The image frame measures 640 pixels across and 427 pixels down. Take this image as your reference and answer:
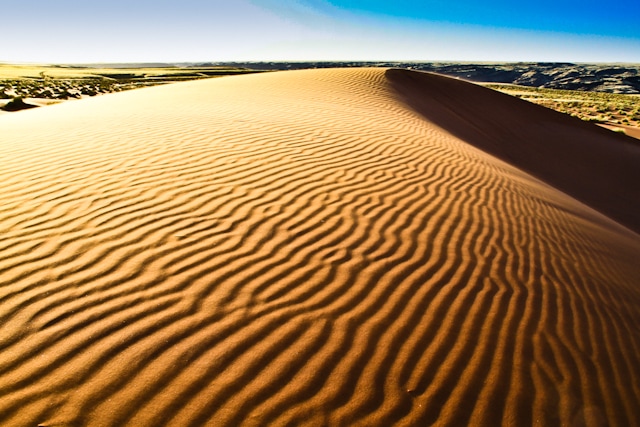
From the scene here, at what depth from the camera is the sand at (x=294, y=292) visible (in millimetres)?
2062

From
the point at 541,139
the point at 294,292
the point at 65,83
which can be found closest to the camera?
the point at 294,292

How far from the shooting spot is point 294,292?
2.83m

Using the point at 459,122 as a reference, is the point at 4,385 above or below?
above

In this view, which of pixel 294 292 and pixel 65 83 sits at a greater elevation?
pixel 294 292

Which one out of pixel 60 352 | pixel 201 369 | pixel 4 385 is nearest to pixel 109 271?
pixel 60 352

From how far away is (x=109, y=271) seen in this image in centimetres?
276

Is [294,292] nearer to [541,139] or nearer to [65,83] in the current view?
[541,139]

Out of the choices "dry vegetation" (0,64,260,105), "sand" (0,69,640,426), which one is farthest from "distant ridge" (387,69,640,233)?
"dry vegetation" (0,64,260,105)

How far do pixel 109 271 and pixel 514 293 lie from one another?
316cm

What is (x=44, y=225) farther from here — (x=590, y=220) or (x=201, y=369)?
(x=590, y=220)

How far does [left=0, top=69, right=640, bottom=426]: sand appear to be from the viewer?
2.06 metres

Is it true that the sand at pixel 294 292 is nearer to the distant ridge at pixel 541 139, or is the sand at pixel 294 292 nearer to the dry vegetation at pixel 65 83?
the distant ridge at pixel 541 139

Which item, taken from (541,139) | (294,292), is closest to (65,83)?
(541,139)

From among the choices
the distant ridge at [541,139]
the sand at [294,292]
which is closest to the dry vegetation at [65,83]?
the sand at [294,292]
